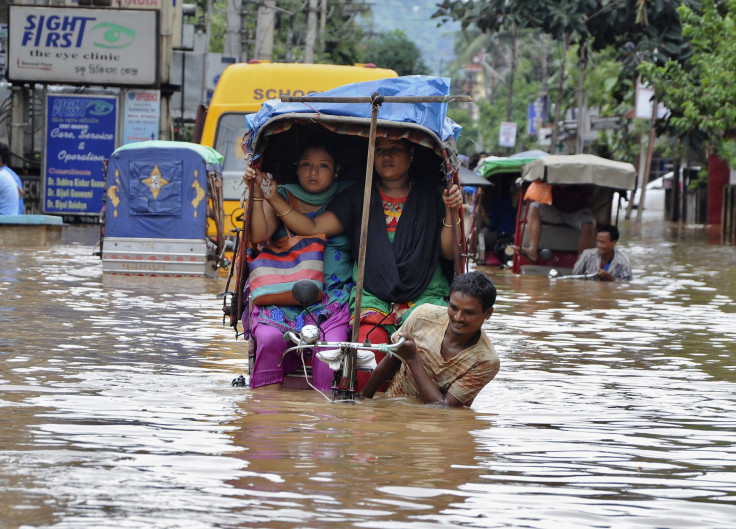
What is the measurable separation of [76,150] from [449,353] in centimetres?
2016

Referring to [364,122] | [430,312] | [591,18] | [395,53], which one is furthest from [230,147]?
[395,53]

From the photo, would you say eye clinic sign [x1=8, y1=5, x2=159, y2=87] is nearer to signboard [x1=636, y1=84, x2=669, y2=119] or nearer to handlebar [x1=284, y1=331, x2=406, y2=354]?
handlebar [x1=284, y1=331, x2=406, y2=354]

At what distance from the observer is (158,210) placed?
16219 millimetres

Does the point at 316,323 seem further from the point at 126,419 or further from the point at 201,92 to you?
the point at 201,92

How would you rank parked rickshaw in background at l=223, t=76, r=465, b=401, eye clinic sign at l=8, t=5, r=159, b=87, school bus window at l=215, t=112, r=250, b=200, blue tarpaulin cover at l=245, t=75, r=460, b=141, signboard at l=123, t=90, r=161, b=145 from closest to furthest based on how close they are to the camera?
parked rickshaw in background at l=223, t=76, r=465, b=401, blue tarpaulin cover at l=245, t=75, r=460, b=141, school bus window at l=215, t=112, r=250, b=200, eye clinic sign at l=8, t=5, r=159, b=87, signboard at l=123, t=90, r=161, b=145

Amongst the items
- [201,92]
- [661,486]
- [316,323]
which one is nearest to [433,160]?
[316,323]

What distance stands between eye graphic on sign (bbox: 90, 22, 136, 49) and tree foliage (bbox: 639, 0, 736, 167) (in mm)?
10950

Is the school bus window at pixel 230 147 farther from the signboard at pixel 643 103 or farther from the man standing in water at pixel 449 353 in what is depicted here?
the signboard at pixel 643 103

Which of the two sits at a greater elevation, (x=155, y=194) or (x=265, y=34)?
(x=265, y=34)

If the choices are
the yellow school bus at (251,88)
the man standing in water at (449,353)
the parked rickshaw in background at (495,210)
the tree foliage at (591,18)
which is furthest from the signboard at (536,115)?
the man standing in water at (449,353)

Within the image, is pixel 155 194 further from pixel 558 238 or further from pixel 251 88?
pixel 558 238

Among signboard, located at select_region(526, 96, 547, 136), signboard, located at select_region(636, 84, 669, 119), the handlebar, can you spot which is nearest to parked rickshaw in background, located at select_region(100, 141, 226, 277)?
the handlebar

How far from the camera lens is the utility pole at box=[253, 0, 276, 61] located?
31.5 m

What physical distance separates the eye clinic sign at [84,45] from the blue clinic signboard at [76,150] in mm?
501
